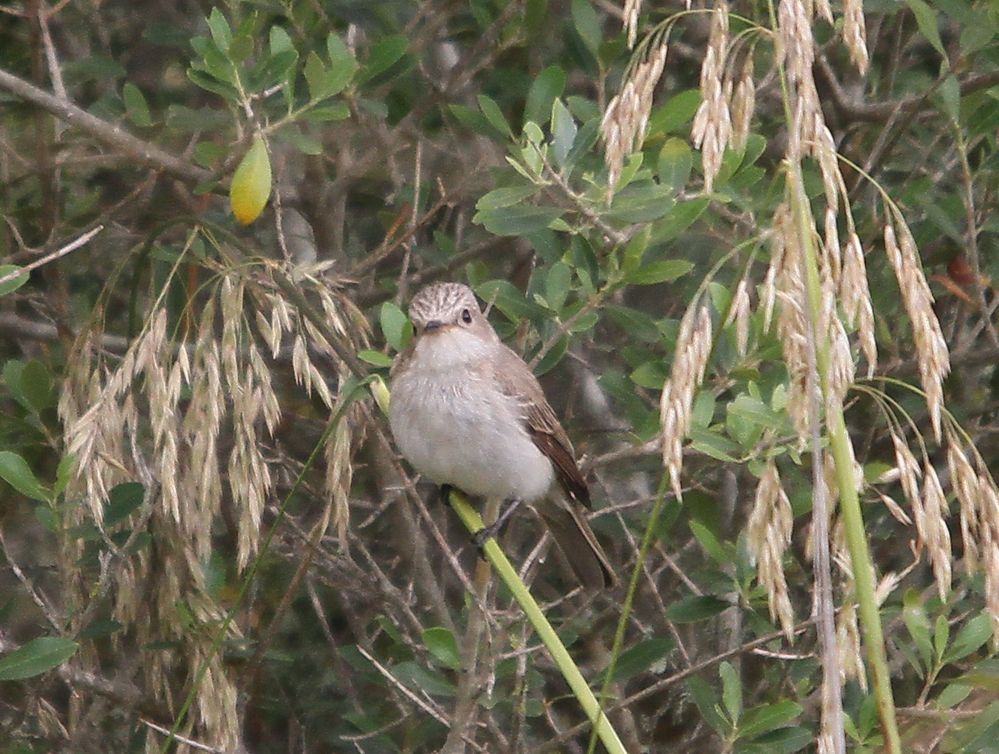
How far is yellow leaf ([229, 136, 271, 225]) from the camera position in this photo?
314 centimetres

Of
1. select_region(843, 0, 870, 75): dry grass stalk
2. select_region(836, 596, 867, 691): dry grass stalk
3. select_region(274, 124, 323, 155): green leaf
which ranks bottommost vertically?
select_region(836, 596, 867, 691): dry grass stalk

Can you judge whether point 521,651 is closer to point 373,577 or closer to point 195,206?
point 373,577

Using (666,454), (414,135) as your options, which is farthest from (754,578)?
(414,135)

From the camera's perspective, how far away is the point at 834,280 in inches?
91.0

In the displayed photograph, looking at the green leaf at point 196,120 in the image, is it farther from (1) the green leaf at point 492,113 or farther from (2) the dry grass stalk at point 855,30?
(2) the dry grass stalk at point 855,30

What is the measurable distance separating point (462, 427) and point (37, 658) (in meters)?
1.48

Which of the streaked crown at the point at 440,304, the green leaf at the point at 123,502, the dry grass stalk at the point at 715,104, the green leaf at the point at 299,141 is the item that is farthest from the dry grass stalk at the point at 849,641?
the green leaf at the point at 299,141

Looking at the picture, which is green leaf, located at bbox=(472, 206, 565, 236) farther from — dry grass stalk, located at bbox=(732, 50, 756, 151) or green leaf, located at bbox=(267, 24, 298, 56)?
dry grass stalk, located at bbox=(732, 50, 756, 151)

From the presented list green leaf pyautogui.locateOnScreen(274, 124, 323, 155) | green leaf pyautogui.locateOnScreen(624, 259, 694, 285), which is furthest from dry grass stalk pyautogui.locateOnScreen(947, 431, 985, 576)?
green leaf pyautogui.locateOnScreen(274, 124, 323, 155)

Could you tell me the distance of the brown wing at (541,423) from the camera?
4594 millimetres

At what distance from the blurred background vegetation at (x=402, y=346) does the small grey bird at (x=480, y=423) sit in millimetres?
130

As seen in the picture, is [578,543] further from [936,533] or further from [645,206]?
[936,533]

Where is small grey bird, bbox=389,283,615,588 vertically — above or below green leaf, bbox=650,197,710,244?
below

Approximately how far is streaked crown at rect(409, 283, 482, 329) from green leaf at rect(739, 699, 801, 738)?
1381 millimetres
